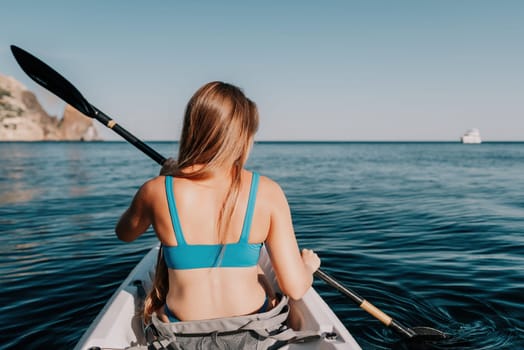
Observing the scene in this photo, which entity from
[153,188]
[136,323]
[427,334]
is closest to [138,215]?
[153,188]

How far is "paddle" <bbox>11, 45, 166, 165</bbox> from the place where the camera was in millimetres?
4270

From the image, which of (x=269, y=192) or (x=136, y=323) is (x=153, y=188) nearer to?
(x=269, y=192)

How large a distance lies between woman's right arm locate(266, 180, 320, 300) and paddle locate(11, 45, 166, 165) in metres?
2.43

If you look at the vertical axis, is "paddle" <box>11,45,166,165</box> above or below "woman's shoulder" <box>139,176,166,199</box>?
above

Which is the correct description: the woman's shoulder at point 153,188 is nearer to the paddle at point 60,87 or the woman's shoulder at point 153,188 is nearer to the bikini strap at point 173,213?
the bikini strap at point 173,213

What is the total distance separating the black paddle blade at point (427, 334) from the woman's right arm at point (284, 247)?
2212mm

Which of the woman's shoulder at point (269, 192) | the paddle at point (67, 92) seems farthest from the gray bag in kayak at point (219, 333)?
the paddle at point (67, 92)

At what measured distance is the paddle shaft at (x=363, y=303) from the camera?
3.79 metres

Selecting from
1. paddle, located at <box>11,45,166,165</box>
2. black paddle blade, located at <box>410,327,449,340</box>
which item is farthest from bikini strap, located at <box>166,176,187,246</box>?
black paddle blade, located at <box>410,327,449,340</box>

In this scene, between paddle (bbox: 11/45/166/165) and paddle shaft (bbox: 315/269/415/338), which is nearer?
paddle shaft (bbox: 315/269/415/338)

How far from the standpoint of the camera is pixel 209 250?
214cm

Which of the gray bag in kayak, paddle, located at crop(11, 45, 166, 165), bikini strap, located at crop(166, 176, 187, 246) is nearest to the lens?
bikini strap, located at crop(166, 176, 187, 246)

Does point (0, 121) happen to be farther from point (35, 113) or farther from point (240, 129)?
point (240, 129)

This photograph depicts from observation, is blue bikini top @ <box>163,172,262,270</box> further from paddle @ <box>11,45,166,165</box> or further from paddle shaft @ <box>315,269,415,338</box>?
paddle @ <box>11,45,166,165</box>
